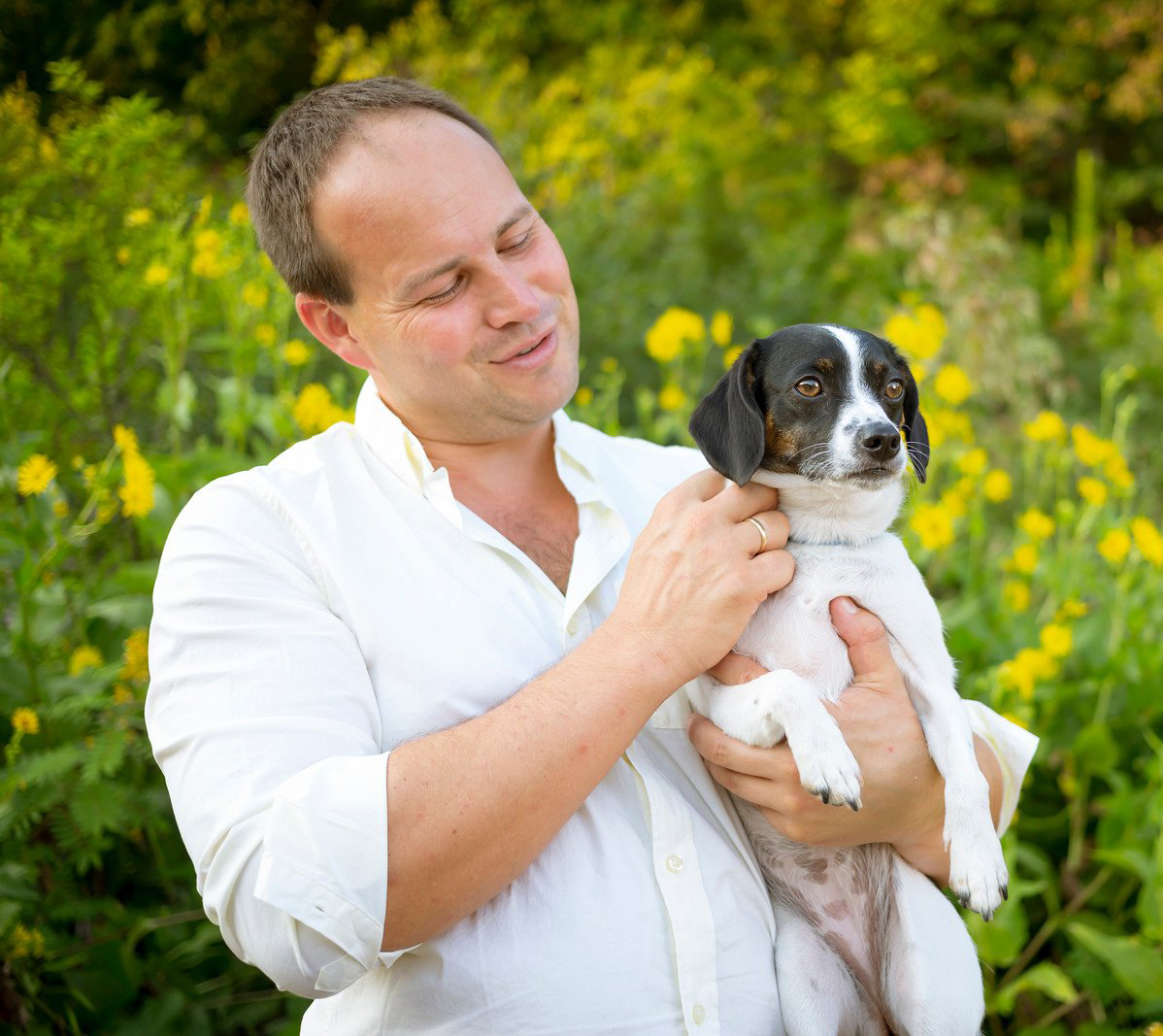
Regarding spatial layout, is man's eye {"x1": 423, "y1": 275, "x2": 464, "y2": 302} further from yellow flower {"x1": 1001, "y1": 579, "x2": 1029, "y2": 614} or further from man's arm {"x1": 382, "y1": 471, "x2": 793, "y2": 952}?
yellow flower {"x1": 1001, "y1": 579, "x2": 1029, "y2": 614}

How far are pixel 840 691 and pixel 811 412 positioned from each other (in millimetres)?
540

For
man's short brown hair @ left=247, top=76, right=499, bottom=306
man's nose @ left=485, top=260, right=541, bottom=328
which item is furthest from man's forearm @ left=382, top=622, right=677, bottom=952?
man's short brown hair @ left=247, top=76, right=499, bottom=306

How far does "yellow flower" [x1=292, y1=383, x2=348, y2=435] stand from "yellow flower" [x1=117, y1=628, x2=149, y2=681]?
702 millimetres

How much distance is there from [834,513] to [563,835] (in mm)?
850

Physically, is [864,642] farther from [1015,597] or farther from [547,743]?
[1015,597]

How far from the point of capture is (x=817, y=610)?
6.72 feet

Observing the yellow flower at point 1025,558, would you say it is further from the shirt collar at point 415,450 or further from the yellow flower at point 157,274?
the yellow flower at point 157,274

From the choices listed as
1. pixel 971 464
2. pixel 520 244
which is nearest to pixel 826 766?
pixel 520 244

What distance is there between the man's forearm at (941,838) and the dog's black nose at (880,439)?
573 mm

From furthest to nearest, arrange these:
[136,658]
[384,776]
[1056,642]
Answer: [1056,642]
[136,658]
[384,776]

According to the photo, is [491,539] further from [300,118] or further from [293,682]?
[300,118]

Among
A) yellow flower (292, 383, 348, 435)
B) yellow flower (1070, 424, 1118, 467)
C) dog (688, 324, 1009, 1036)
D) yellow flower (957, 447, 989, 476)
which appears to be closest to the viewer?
dog (688, 324, 1009, 1036)

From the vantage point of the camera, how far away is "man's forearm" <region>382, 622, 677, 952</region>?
4.92 feet

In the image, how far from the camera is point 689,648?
1.75 meters
